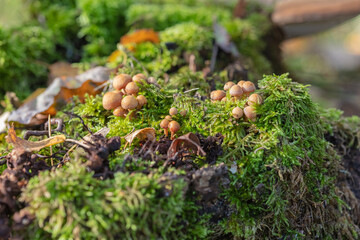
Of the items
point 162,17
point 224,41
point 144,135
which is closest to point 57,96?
point 144,135

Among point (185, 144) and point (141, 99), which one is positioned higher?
point (141, 99)

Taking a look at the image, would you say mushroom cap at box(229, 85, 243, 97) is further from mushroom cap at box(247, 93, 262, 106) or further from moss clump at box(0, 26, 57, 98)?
moss clump at box(0, 26, 57, 98)

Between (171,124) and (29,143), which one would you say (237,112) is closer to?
(171,124)

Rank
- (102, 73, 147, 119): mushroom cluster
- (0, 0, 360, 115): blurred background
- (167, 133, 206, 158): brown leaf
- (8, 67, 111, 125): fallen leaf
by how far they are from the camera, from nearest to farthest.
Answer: (167, 133, 206, 158): brown leaf, (102, 73, 147, 119): mushroom cluster, (8, 67, 111, 125): fallen leaf, (0, 0, 360, 115): blurred background

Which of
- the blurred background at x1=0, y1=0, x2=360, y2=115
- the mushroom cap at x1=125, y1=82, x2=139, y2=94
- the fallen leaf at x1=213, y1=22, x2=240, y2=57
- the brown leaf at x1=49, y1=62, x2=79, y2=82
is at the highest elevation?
the mushroom cap at x1=125, y1=82, x2=139, y2=94

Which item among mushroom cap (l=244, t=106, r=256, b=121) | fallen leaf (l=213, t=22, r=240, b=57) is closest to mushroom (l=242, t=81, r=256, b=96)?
mushroom cap (l=244, t=106, r=256, b=121)

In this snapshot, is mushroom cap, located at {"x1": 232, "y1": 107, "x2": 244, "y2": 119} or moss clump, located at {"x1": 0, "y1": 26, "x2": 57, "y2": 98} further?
moss clump, located at {"x1": 0, "y1": 26, "x2": 57, "y2": 98}

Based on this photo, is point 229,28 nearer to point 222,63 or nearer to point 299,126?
point 222,63
